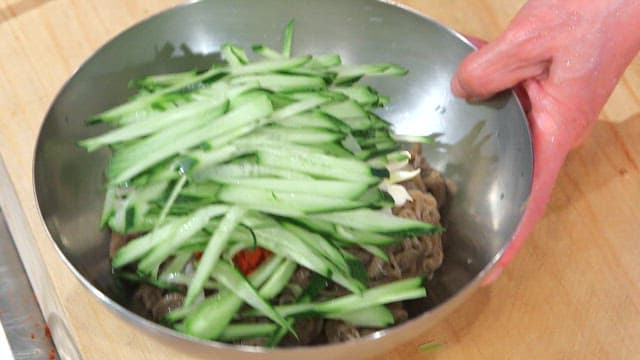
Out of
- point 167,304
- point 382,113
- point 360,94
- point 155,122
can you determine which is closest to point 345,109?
point 360,94

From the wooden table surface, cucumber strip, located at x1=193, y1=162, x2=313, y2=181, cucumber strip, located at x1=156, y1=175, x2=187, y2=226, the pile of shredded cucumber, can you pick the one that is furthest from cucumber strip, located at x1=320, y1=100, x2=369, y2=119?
the wooden table surface

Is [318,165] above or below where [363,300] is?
above

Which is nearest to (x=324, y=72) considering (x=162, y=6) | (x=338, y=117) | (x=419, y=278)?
(x=338, y=117)

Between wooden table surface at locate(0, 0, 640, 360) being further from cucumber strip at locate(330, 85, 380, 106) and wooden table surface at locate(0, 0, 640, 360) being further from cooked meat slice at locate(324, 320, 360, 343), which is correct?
cucumber strip at locate(330, 85, 380, 106)

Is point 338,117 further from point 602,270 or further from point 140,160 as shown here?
point 602,270

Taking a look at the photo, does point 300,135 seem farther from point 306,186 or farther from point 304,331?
point 304,331
